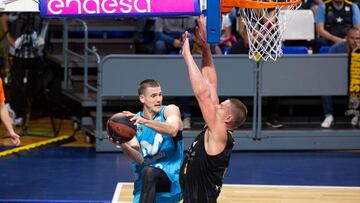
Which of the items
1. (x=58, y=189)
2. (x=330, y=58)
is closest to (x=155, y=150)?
(x=58, y=189)

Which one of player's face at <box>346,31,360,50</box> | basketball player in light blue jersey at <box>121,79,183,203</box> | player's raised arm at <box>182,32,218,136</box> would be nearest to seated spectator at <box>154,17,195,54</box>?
player's face at <box>346,31,360,50</box>

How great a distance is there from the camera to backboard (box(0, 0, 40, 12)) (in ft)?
20.3

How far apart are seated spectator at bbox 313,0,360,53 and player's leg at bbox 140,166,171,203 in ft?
19.1

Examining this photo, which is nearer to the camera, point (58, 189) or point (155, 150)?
point (155, 150)

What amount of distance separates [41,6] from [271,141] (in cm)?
593

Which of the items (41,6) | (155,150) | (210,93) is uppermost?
(41,6)

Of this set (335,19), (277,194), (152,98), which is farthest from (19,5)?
(335,19)

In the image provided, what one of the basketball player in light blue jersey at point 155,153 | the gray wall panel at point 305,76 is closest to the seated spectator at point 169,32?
the gray wall panel at point 305,76

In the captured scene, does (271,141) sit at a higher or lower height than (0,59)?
lower

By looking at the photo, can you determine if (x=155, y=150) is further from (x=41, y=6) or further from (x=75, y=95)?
(x=75, y=95)

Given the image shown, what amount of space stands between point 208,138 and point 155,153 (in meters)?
1.09

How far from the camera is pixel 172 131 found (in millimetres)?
6574

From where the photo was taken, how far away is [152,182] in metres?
6.75

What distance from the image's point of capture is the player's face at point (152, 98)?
6789 millimetres
